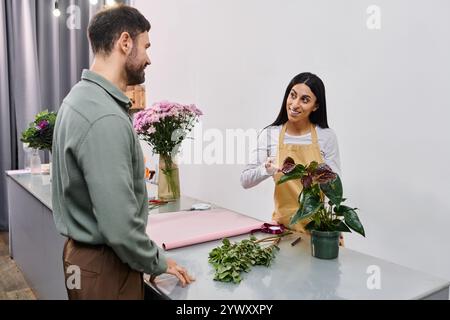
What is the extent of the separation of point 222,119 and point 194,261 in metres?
2.31

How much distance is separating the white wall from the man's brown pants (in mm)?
1649

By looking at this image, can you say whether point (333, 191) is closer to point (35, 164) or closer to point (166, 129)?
point (166, 129)

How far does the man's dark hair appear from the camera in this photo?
1118 millimetres

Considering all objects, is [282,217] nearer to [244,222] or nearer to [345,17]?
[244,222]

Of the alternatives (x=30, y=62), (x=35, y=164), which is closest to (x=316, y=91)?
(x=35, y=164)

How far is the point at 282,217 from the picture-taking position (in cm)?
194

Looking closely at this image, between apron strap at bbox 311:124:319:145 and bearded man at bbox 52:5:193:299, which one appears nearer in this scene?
bearded man at bbox 52:5:193:299

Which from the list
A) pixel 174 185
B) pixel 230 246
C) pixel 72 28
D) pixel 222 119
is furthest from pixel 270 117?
pixel 72 28

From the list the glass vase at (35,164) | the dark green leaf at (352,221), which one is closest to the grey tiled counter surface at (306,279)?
the dark green leaf at (352,221)

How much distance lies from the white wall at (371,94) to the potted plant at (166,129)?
1.01 metres

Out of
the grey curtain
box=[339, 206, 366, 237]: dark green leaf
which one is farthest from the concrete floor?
box=[339, 206, 366, 237]: dark green leaf

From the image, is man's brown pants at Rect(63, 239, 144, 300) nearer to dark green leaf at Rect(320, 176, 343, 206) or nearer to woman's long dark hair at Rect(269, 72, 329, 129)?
dark green leaf at Rect(320, 176, 343, 206)

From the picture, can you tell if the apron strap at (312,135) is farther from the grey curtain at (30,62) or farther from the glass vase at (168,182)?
the grey curtain at (30,62)

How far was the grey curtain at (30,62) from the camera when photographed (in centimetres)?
442
